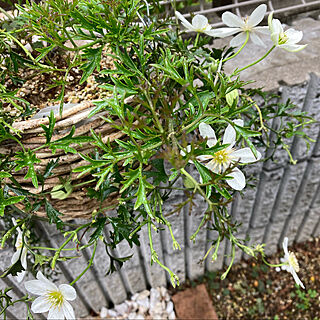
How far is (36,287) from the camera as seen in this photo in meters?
0.63

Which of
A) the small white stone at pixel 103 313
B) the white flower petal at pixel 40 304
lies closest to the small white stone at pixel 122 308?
the small white stone at pixel 103 313

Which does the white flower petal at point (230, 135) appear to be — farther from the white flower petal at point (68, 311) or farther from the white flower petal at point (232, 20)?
the white flower petal at point (68, 311)

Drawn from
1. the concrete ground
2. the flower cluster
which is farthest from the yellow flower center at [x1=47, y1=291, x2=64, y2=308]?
the concrete ground

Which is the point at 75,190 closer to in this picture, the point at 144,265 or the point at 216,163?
the point at 216,163

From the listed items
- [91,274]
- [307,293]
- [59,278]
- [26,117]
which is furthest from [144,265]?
[26,117]

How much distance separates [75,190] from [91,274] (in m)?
0.79

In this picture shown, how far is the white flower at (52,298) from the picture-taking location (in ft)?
2.03

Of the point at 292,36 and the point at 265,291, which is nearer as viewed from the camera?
the point at 292,36

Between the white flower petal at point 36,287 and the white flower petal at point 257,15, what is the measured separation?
57 cm

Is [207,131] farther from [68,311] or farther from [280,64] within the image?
[280,64]

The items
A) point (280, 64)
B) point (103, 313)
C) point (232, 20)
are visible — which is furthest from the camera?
point (103, 313)

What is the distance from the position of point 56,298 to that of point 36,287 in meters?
0.04

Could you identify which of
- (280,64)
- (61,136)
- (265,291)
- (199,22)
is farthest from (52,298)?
(265,291)

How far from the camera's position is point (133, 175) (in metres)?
0.50
